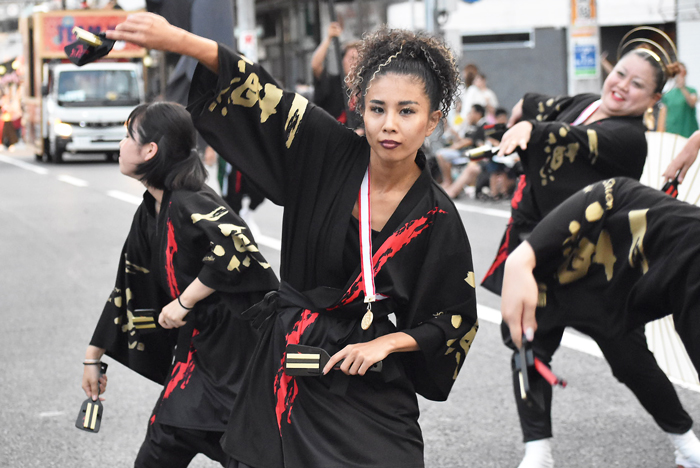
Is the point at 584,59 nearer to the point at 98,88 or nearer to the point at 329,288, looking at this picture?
the point at 329,288

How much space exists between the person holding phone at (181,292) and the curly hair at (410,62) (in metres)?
0.77

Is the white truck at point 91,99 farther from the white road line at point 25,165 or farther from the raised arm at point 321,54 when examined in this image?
the raised arm at point 321,54

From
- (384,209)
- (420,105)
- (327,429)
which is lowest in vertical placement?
(327,429)

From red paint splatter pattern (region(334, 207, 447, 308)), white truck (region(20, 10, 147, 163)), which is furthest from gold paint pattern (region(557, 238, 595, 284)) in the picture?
white truck (region(20, 10, 147, 163))

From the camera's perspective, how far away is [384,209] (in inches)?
103

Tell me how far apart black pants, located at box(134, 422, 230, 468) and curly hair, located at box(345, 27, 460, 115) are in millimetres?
1240

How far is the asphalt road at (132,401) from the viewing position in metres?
4.38

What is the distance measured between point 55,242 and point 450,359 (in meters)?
8.97

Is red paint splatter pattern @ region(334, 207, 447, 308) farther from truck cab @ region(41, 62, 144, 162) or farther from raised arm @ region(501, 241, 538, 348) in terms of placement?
truck cab @ region(41, 62, 144, 162)

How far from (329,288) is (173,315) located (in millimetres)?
842

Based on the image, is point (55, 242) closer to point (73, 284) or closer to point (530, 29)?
point (73, 284)

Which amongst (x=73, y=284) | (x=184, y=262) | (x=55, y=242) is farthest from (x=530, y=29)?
(x=184, y=262)

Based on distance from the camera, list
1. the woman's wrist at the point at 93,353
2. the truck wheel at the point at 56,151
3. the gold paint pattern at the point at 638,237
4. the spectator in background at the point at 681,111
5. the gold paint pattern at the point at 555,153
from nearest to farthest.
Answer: the gold paint pattern at the point at 638,237
the woman's wrist at the point at 93,353
the gold paint pattern at the point at 555,153
the spectator in background at the point at 681,111
the truck wheel at the point at 56,151

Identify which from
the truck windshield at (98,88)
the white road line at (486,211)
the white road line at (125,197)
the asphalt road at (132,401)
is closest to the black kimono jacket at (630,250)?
the asphalt road at (132,401)
